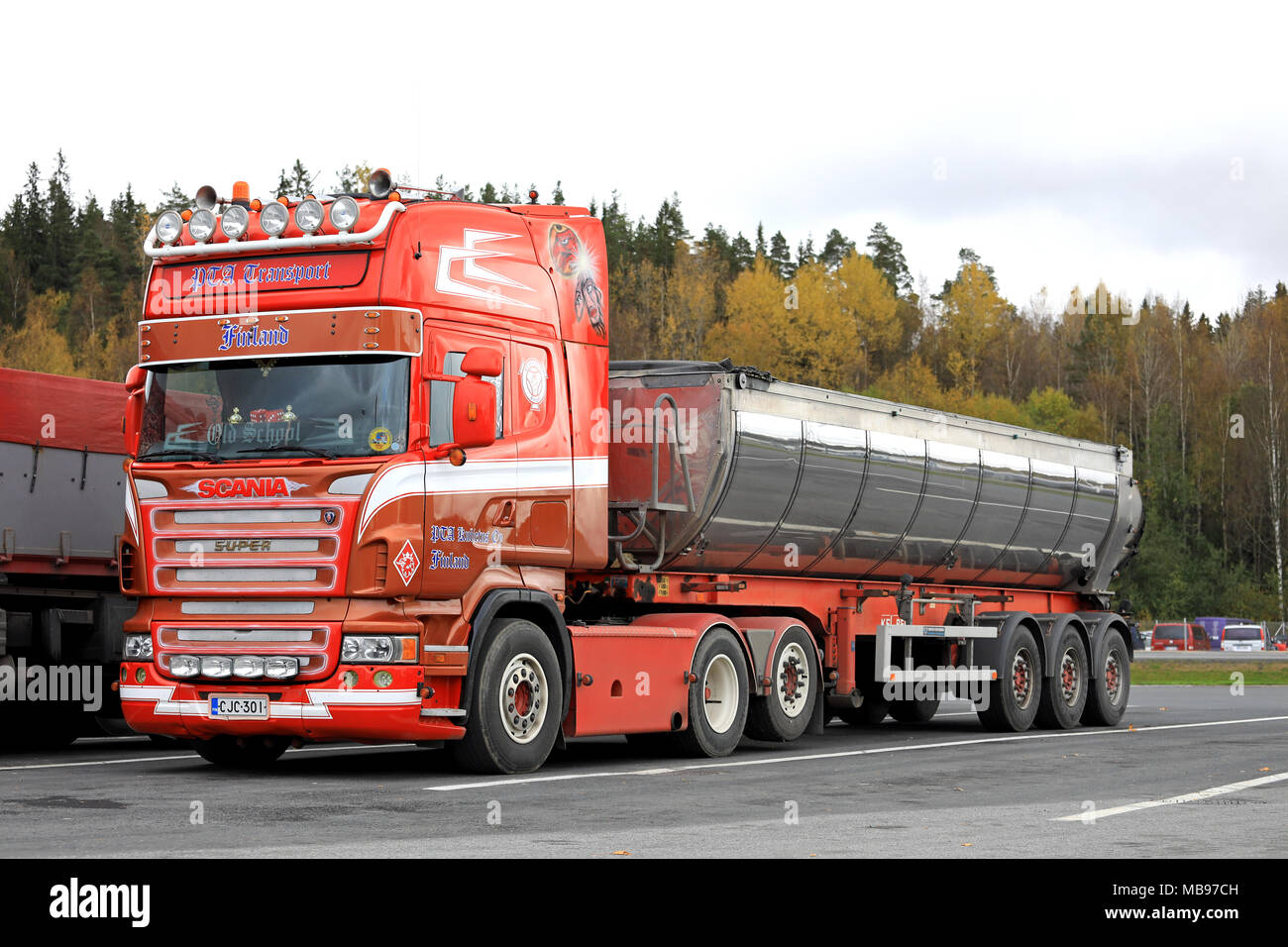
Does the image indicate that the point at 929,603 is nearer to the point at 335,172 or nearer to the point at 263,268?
the point at 263,268

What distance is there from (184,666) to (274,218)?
3513mm

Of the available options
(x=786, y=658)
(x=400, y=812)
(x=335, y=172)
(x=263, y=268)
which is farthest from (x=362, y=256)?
(x=335, y=172)

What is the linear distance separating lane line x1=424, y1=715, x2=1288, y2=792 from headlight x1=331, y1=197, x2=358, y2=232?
4.27 metres

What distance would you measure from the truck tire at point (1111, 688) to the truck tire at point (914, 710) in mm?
1987

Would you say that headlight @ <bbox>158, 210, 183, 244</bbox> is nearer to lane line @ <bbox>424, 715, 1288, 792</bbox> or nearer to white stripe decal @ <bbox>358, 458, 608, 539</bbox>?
white stripe decal @ <bbox>358, 458, 608, 539</bbox>

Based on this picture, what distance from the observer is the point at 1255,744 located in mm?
17797

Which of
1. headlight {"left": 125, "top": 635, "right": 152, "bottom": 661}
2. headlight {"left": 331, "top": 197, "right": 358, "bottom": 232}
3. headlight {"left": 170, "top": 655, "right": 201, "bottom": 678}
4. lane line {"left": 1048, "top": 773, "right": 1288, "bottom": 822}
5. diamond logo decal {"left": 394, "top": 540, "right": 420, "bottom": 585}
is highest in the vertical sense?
headlight {"left": 331, "top": 197, "right": 358, "bottom": 232}

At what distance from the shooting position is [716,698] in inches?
620

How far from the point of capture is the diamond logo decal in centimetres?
1220

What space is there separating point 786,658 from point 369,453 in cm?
601

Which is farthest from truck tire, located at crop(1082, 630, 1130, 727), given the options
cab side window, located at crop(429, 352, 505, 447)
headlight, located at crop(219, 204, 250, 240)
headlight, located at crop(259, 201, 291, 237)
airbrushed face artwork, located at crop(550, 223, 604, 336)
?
headlight, located at crop(219, 204, 250, 240)

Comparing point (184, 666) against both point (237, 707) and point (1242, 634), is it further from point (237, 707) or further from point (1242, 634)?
point (1242, 634)

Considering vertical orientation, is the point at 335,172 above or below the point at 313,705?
above

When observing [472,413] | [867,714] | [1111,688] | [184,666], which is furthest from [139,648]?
[1111,688]
